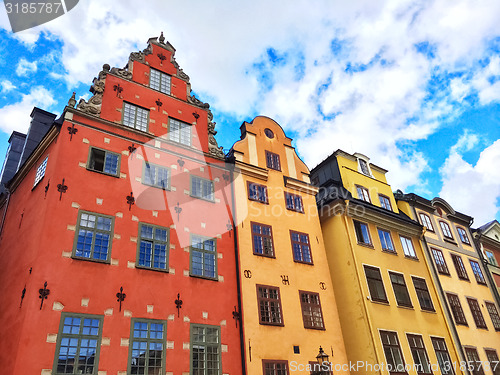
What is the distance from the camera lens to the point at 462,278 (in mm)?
28078

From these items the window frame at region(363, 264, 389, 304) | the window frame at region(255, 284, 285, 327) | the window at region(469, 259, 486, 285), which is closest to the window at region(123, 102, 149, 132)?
the window frame at region(255, 284, 285, 327)

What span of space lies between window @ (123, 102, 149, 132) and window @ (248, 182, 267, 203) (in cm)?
599

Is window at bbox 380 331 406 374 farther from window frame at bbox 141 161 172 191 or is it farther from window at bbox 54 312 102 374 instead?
window at bbox 54 312 102 374

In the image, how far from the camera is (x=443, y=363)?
2228 cm

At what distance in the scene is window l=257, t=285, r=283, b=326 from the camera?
57.3 feet

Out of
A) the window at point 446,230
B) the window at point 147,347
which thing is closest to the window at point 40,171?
the window at point 147,347

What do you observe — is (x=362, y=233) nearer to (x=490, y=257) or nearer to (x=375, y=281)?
(x=375, y=281)

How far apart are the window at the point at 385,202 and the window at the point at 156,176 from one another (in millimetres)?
16544

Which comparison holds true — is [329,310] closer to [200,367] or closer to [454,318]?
[200,367]

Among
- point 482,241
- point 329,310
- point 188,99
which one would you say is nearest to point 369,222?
point 329,310

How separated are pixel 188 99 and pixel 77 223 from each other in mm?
9597

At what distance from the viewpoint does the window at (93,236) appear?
14.3 metres

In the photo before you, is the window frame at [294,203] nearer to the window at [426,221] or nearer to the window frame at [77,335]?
the window at [426,221]

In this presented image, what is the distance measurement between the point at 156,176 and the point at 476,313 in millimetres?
22860
